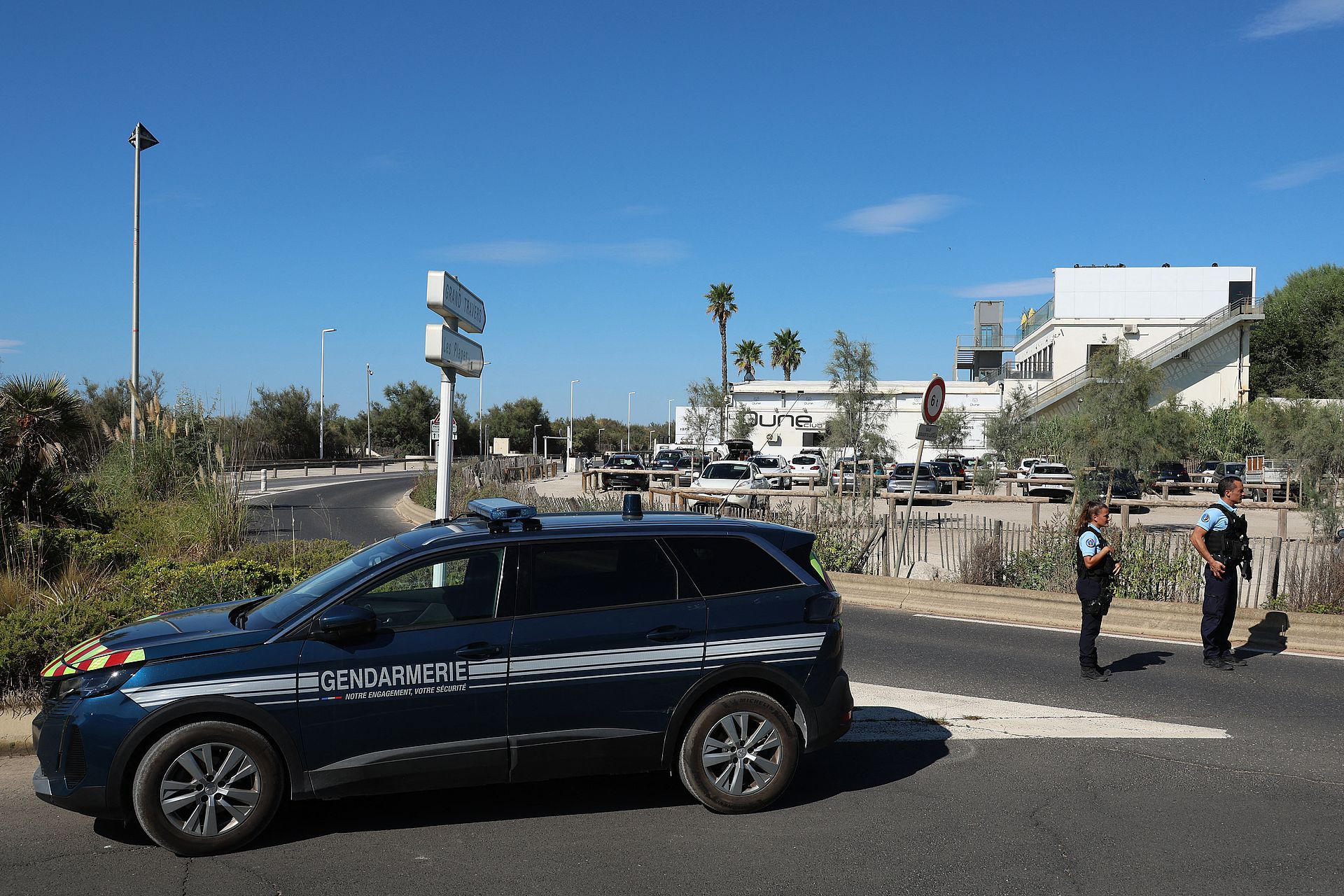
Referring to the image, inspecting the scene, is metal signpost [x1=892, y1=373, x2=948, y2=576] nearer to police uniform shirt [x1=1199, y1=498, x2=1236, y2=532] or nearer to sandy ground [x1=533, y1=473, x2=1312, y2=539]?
police uniform shirt [x1=1199, y1=498, x2=1236, y2=532]

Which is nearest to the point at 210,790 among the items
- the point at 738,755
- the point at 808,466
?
the point at 738,755

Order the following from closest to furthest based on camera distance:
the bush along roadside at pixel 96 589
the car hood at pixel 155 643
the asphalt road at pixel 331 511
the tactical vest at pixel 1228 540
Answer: the car hood at pixel 155 643 → the bush along roadside at pixel 96 589 → the tactical vest at pixel 1228 540 → the asphalt road at pixel 331 511

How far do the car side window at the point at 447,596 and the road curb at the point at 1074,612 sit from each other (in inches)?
341

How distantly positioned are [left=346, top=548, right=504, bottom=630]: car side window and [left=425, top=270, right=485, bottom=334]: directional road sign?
148 inches

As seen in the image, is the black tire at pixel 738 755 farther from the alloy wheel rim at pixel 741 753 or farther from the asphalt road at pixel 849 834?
the asphalt road at pixel 849 834

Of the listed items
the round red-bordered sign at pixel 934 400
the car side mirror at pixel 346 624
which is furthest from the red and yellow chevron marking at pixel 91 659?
the round red-bordered sign at pixel 934 400

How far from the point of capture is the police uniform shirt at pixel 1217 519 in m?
9.17

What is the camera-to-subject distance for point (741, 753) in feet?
18.5

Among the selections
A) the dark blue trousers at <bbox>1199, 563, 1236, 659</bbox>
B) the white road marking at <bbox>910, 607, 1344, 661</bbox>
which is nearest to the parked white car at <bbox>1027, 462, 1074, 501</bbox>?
the white road marking at <bbox>910, 607, 1344, 661</bbox>

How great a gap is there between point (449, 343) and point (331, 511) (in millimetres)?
21437

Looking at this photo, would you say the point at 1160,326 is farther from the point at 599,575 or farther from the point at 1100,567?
the point at 599,575

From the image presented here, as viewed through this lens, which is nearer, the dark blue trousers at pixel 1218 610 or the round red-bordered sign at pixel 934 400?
the dark blue trousers at pixel 1218 610

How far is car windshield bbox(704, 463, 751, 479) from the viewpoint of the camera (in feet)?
113

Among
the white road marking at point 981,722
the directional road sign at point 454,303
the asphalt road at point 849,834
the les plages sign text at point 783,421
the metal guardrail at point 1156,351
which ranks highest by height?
the metal guardrail at point 1156,351
